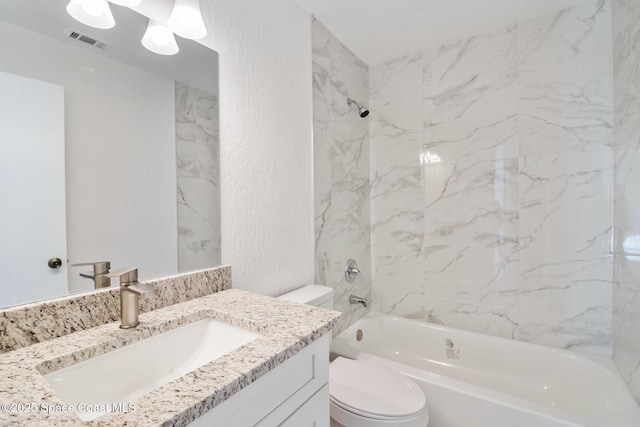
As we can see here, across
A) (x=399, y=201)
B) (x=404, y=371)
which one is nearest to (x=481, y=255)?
(x=399, y=201)

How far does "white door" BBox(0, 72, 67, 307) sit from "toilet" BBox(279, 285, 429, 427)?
94cm

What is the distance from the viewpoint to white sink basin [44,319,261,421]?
2.16 feet

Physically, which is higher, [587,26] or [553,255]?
[587,26]

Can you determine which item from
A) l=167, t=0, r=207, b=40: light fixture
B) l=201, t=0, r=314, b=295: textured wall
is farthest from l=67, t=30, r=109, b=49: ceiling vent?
l=201, t=0, r=314, b=295: textured wall

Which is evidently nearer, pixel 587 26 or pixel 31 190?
pixel 31 190

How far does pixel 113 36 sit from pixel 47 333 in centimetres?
90

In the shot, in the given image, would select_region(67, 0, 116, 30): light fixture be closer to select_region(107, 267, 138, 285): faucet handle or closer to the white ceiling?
select_region(107, 267, 138, 285): faucet handle

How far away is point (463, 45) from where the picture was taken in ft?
6.81

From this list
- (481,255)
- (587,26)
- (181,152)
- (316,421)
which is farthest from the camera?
(481,255)

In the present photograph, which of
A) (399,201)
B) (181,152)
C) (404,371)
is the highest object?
(181,152)

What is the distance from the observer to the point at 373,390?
139 cm

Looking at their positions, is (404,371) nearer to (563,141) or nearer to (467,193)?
(467,193)

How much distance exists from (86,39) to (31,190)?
A: 19.1 inches

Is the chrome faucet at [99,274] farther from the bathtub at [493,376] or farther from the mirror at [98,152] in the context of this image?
the bathtub at [493,376]
